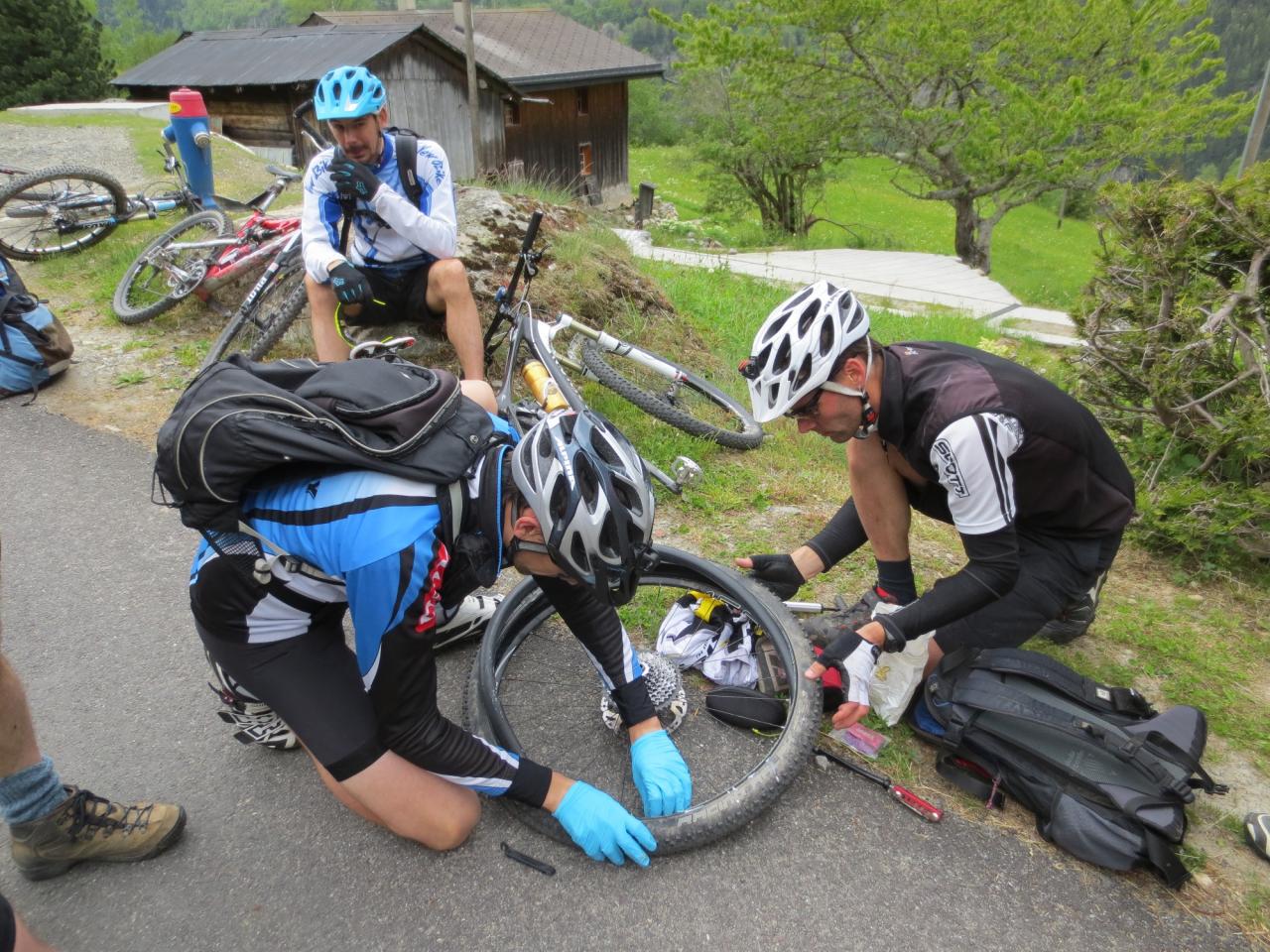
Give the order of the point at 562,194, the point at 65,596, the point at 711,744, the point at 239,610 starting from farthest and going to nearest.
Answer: the point at 562,194, the point at 65,596, the point at 711,744, the point at 239,610

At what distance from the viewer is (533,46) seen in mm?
29078

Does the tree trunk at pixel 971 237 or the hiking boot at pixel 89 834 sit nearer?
the hiking boot at pixel 89 834

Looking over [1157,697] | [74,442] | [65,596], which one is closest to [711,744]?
[1157,697]

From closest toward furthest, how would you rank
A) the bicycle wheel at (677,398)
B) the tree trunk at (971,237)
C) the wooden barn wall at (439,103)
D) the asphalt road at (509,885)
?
the asphalt road at (509,885) → the bicycle wheel at (677,398) → the tree trunk at (971,237) → the wooden barn wall at (439,103)

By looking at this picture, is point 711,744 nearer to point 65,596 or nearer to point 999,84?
point 65,596

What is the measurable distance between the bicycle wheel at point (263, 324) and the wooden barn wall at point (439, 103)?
16263 mm

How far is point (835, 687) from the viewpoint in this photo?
2828mm

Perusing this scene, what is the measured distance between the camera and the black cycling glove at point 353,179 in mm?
4203

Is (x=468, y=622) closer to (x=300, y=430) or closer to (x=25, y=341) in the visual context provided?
(x=300, y=430)

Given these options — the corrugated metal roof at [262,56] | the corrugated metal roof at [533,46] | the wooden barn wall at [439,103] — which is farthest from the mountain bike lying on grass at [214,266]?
the corrugated metal roof at [533,46]

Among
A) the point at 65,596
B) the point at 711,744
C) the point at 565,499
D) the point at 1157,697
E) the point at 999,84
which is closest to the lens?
the point at 565,499

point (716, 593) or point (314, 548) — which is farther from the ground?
point (314, 548)

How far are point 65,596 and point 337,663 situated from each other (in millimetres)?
2105

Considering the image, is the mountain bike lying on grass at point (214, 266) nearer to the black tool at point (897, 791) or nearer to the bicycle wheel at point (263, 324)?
the bicycle wheel at point (263, 324)
